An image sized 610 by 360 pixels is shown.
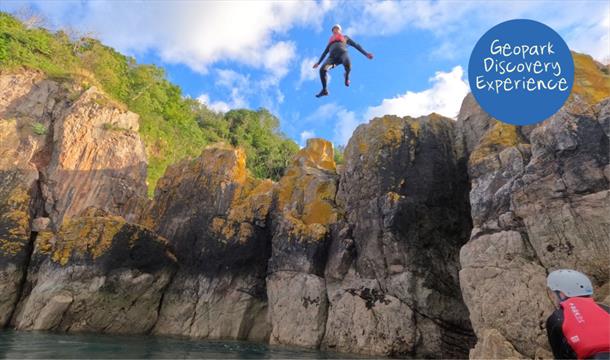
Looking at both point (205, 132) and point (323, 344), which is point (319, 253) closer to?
point (323, 344)

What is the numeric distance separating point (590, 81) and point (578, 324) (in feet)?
30.0

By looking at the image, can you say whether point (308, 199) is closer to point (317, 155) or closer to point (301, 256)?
point (301, 256)

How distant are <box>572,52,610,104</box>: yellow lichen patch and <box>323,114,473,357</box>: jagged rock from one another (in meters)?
3.81

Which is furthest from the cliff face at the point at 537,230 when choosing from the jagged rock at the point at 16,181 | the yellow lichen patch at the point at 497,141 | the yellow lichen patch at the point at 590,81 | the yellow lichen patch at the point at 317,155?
the jagged rock at the point at 16,181

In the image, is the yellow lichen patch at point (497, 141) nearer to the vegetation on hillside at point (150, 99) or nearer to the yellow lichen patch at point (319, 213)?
the yellow lichen patch at point (319, 213)

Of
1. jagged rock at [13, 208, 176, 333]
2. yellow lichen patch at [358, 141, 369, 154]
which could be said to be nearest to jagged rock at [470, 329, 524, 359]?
yellow lichen patch at [358, 141, 369, 154]

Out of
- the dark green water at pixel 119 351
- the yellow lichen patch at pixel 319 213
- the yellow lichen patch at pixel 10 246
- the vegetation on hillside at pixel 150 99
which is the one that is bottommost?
the dark green water at pixel 119 351

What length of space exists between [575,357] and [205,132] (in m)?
42.8

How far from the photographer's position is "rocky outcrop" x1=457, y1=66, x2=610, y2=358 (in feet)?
23.4

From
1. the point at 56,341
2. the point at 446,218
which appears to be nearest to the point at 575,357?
the point at 446,218

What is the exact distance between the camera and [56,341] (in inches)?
398

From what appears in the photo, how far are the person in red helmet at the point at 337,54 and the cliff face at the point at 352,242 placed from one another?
3.87m

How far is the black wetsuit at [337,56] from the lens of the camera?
982 centimetres

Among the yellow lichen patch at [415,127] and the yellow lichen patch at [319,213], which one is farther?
the yellow lichen patch at [319,213]
